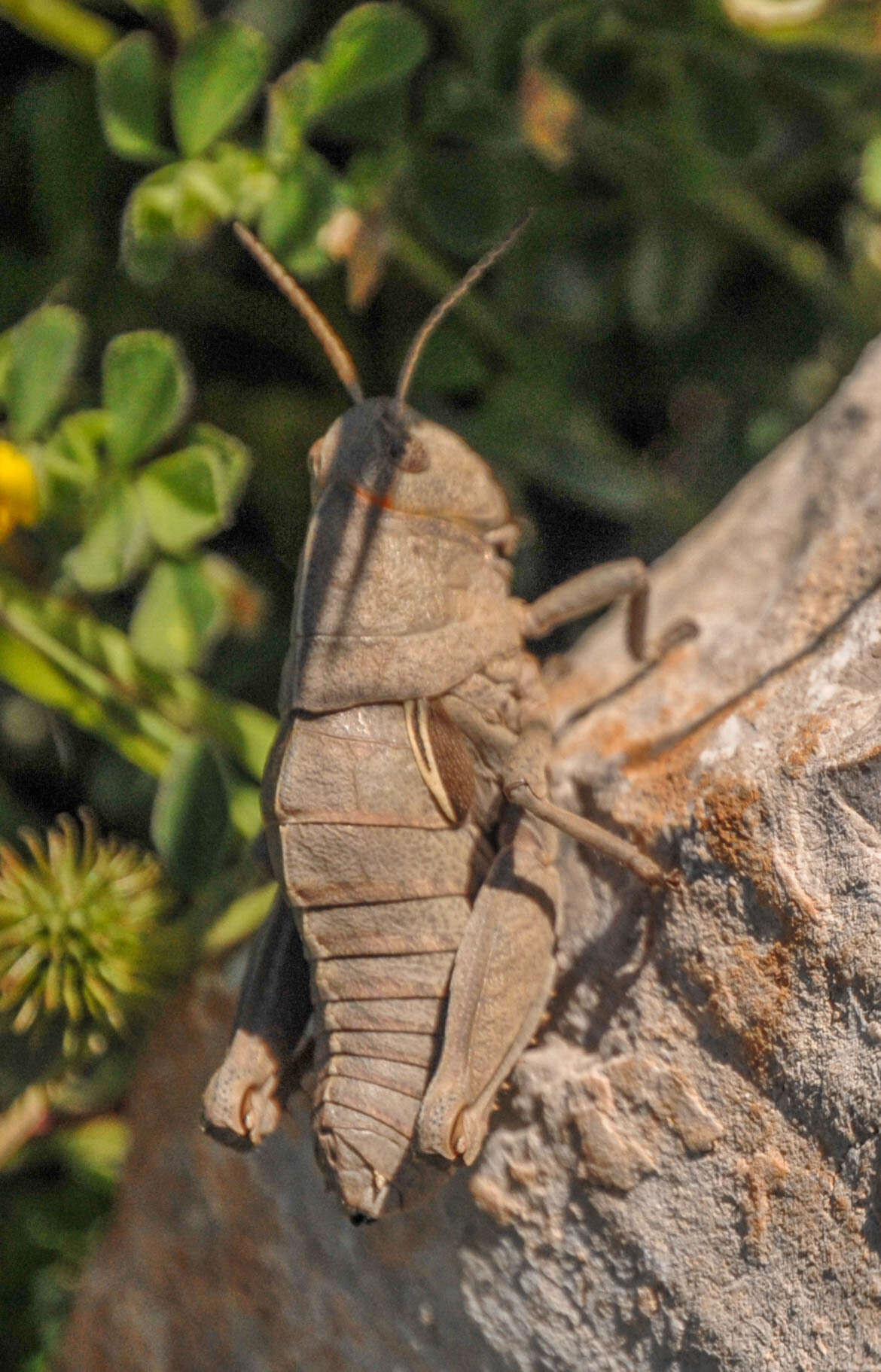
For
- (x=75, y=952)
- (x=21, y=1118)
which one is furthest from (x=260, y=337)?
(x=21, y=1118)

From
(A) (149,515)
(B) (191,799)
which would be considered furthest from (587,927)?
(A) (149,515)

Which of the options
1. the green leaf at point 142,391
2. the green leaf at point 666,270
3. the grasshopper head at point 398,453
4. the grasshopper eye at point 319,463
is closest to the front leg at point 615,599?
the grasshopper head at point 398,453

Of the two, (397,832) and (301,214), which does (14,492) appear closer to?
(301,214)

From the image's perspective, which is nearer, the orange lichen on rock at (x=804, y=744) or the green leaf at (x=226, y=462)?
the orange lichen on rock at (x=804, y=744)

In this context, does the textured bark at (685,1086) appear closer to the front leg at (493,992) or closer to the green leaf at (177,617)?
the front leg at (493,992)

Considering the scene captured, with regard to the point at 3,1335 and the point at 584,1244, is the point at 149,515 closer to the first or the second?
the point at 584,1244

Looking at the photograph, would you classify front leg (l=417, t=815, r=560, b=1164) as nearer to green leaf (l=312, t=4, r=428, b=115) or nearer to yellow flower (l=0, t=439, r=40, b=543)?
yellow flower (l=0, t=439, r=40, b=543)

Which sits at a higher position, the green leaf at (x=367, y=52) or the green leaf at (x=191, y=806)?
the green leaf at (x=367, y=52)
